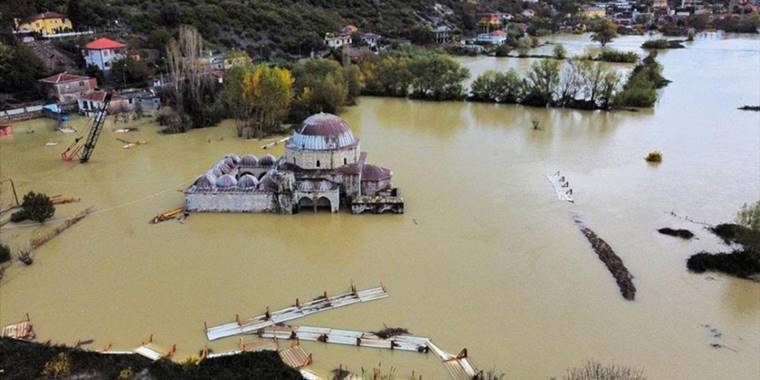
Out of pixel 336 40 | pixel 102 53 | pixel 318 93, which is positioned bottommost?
pixel 318 93

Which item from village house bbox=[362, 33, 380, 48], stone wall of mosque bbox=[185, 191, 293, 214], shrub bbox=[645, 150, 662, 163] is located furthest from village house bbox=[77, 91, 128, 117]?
shrub bbox=[645, 150, 662, 163]

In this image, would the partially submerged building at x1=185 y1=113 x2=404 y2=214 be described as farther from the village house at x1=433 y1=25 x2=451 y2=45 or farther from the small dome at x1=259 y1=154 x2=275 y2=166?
the village house at x1=433 y1=25 x2=451 y2=45

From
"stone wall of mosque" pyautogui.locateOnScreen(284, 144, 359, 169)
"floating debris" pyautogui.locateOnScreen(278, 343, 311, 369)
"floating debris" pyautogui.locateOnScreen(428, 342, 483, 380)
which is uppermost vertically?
"stone wall of mosque" pyautogui.locateOnScreen(284, 144, 359, 169)

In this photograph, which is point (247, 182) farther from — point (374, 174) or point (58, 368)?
point (58, 368)

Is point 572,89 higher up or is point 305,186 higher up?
point 572,89

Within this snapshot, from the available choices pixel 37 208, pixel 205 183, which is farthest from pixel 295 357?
pixel 37 208

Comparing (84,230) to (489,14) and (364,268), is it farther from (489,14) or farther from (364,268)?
(489,14)

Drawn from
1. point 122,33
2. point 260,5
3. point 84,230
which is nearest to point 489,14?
point 260,5
